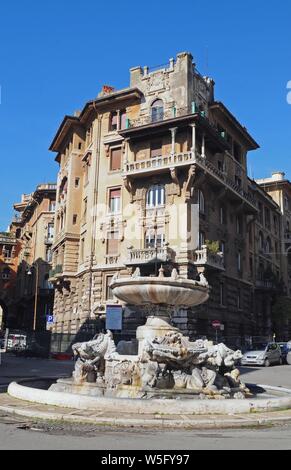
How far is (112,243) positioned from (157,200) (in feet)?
14.7

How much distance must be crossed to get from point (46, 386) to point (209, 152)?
26.6 metres

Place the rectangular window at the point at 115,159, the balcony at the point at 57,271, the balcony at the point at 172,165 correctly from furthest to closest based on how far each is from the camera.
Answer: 1. the balcony at the point at 57,271
2. the rectangular window at the point at 115,159
3. the balcony at the point at 172,165

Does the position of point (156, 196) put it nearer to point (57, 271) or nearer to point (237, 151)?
point (237, 151)

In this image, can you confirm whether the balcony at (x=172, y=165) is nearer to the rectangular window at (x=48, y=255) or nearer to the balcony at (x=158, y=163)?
the balcony at (x=158, y=163)

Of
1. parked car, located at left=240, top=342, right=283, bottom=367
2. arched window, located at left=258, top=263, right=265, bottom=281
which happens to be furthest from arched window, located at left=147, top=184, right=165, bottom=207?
arched window, located at left=258, top=263, right=265, bottom=281

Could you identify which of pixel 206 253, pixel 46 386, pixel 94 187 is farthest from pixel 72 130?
pixel 46 386

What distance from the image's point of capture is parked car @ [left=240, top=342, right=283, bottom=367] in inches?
1078

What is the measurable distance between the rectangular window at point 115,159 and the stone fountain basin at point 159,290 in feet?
81.7

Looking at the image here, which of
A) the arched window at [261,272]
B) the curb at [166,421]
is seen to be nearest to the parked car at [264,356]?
the arched window at [261,272]

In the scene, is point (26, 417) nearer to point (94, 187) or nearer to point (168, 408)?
point (168, 408)

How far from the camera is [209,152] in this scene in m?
35.8

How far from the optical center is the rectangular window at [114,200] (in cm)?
3522

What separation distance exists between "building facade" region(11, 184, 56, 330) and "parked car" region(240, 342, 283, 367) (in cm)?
2617

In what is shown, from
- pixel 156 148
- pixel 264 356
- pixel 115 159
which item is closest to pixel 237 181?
pixel 156 148
